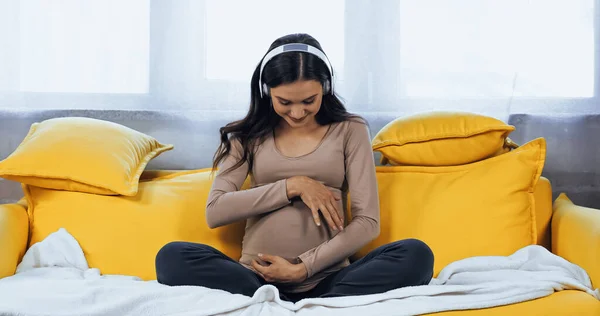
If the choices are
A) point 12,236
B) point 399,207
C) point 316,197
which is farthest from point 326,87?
point 12,236

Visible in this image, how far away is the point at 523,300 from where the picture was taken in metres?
1.31

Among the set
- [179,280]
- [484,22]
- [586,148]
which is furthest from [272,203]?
[586,148]

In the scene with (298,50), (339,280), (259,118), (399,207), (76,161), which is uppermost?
(298,50)

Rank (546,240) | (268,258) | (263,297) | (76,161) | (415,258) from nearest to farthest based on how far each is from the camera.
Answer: (263,297)
(415,258)
(268,258)
(76,161)
(546,240)

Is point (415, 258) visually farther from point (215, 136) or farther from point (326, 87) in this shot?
point (215, 136)

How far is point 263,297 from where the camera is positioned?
1274mm

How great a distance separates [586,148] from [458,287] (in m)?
1.03

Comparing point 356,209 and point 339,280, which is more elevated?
point 356,209

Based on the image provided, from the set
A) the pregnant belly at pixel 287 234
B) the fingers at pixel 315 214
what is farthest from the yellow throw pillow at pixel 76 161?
the fingers at pixel 315 214

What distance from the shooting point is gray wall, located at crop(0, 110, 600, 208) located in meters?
2.05

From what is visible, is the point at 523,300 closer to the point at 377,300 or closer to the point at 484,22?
the point at 377,300

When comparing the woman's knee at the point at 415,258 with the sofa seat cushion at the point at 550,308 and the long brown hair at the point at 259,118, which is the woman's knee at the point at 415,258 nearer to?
the sofa seat cushion at the point at 550,308

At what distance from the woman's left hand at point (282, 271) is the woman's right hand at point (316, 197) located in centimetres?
12

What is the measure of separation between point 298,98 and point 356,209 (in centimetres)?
30
